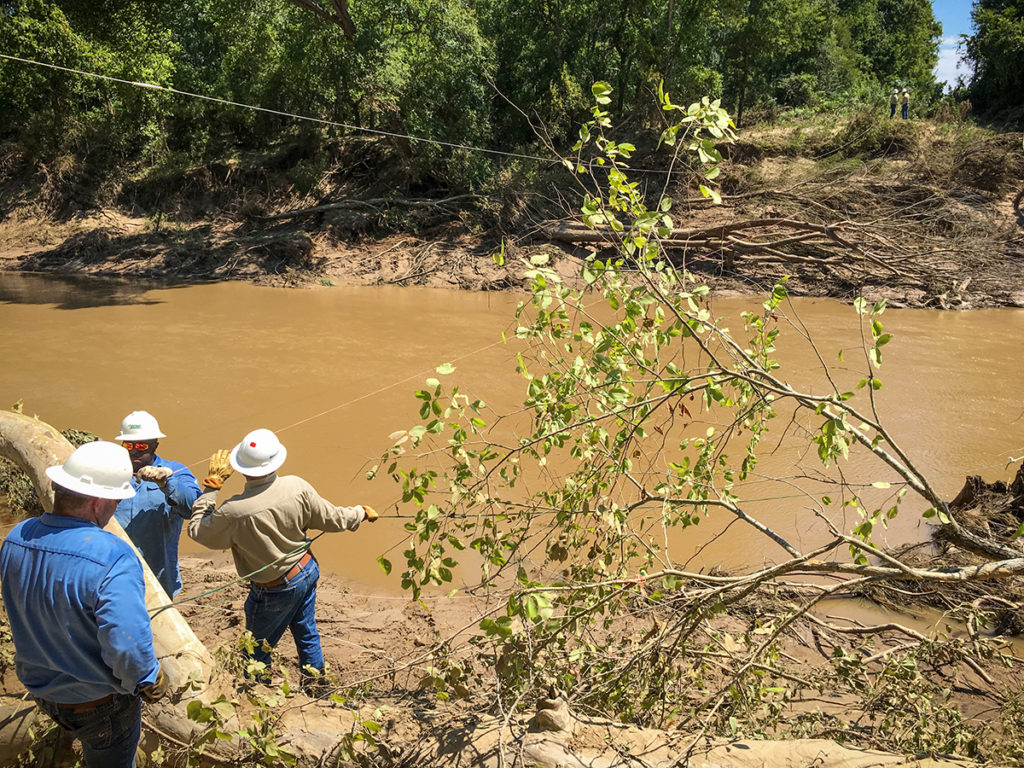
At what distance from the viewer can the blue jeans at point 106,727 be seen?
2.53 meters

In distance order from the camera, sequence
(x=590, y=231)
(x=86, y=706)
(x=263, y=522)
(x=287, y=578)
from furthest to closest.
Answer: (x=590, y=231), (x=287, y=578), (x=263, y=522), (x=86, y=706)

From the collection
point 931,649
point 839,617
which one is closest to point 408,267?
point 839,617

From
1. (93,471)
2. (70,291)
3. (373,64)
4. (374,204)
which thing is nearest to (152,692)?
(93,471)

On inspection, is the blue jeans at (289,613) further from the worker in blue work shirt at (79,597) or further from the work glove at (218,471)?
the worker in blue work shirt at (79,597)

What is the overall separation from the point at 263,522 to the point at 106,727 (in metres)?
1.06

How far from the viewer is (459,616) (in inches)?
178

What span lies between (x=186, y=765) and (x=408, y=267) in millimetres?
13382

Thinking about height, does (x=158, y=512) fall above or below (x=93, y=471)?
below

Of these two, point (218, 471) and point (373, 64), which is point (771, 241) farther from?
point (218, 471)

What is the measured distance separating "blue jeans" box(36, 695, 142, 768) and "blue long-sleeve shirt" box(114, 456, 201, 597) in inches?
51.1

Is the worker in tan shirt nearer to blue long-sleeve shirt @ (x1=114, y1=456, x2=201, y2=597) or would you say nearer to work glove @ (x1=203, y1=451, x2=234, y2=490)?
work glove @ (x1=203, y1=451, x2=234, y2=490)

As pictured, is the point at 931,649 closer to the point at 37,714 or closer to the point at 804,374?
the point at 37,714

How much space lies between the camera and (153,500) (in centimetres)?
393

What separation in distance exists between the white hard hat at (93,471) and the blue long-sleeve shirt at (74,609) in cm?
12
